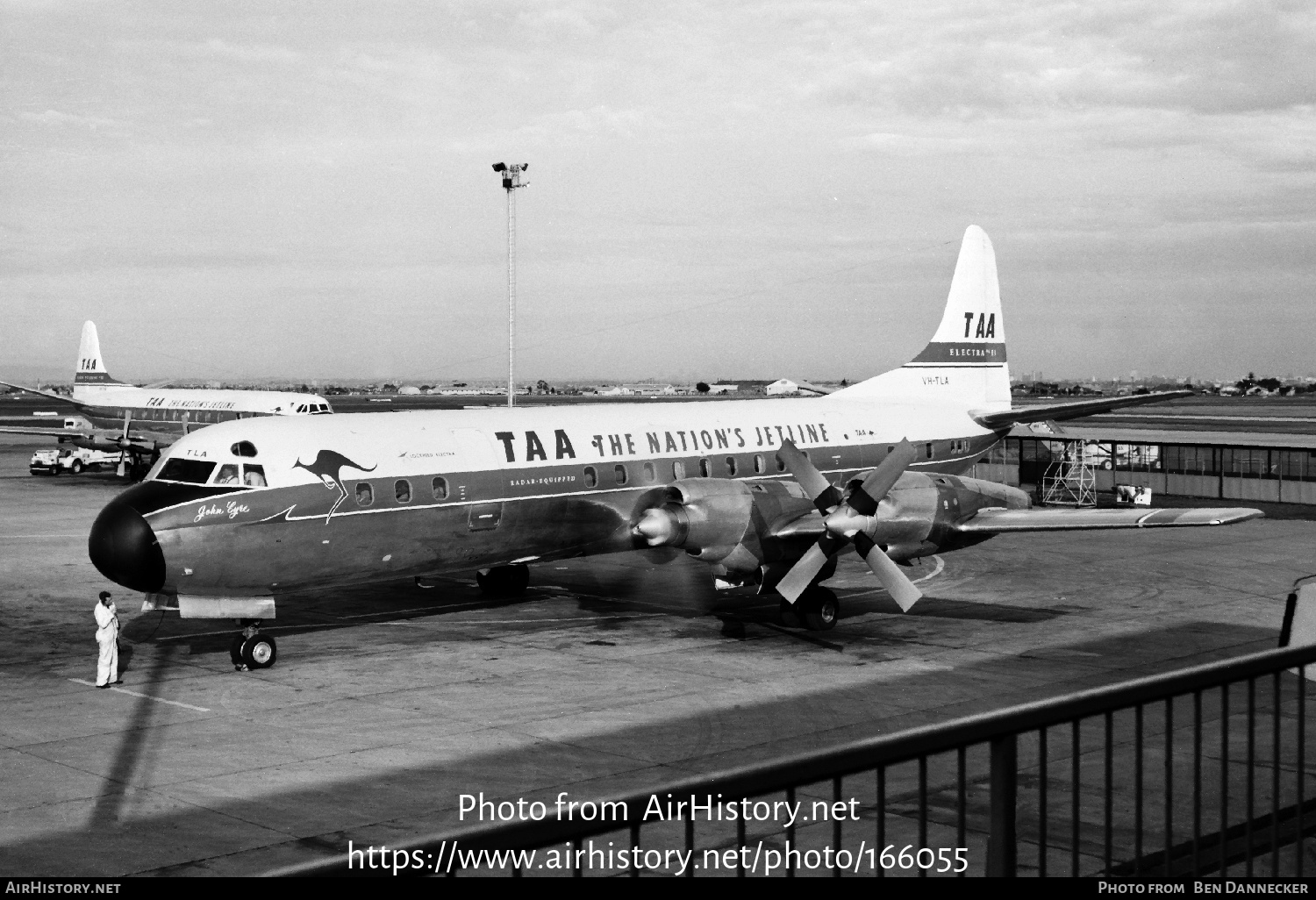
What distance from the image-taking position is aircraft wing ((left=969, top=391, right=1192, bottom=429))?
2670cm

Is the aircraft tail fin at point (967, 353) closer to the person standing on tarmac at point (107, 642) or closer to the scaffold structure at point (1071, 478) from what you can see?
the scaffold structure at point (1071, 478)

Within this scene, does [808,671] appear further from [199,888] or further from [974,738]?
[199,888]

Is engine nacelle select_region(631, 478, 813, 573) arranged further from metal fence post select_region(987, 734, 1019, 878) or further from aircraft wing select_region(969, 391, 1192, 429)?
metal fence post select_region(987, 734, 1019, 878)

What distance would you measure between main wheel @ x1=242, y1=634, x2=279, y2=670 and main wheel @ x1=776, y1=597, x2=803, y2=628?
8.71 metres

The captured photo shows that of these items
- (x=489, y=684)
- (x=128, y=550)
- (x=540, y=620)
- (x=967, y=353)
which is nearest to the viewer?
(x=128, y=550)

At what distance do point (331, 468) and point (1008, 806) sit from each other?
667 inches

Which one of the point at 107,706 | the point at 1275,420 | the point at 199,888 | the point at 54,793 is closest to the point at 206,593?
the point at 107,706

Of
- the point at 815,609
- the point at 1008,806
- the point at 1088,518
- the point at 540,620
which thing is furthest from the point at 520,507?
the point at 1008,806

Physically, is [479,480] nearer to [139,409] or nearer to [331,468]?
[331,468]

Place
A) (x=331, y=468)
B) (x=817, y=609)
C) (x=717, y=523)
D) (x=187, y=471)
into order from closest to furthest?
(x=187, y=471)
(x=331, y=468)
(x=717, y=523)
(x=817, y=609)

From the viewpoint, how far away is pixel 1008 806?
5.11 meters

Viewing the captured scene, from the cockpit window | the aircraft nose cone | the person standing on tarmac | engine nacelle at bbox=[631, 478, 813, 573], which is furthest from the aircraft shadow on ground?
engine nacelle at bbox=[631, 478, 813, 573]

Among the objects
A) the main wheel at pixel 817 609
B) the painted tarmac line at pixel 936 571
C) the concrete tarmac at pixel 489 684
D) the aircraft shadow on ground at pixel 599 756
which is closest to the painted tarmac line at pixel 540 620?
the concrete tarmac at pixel 489 684

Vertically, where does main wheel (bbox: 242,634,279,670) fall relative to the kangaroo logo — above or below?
below
